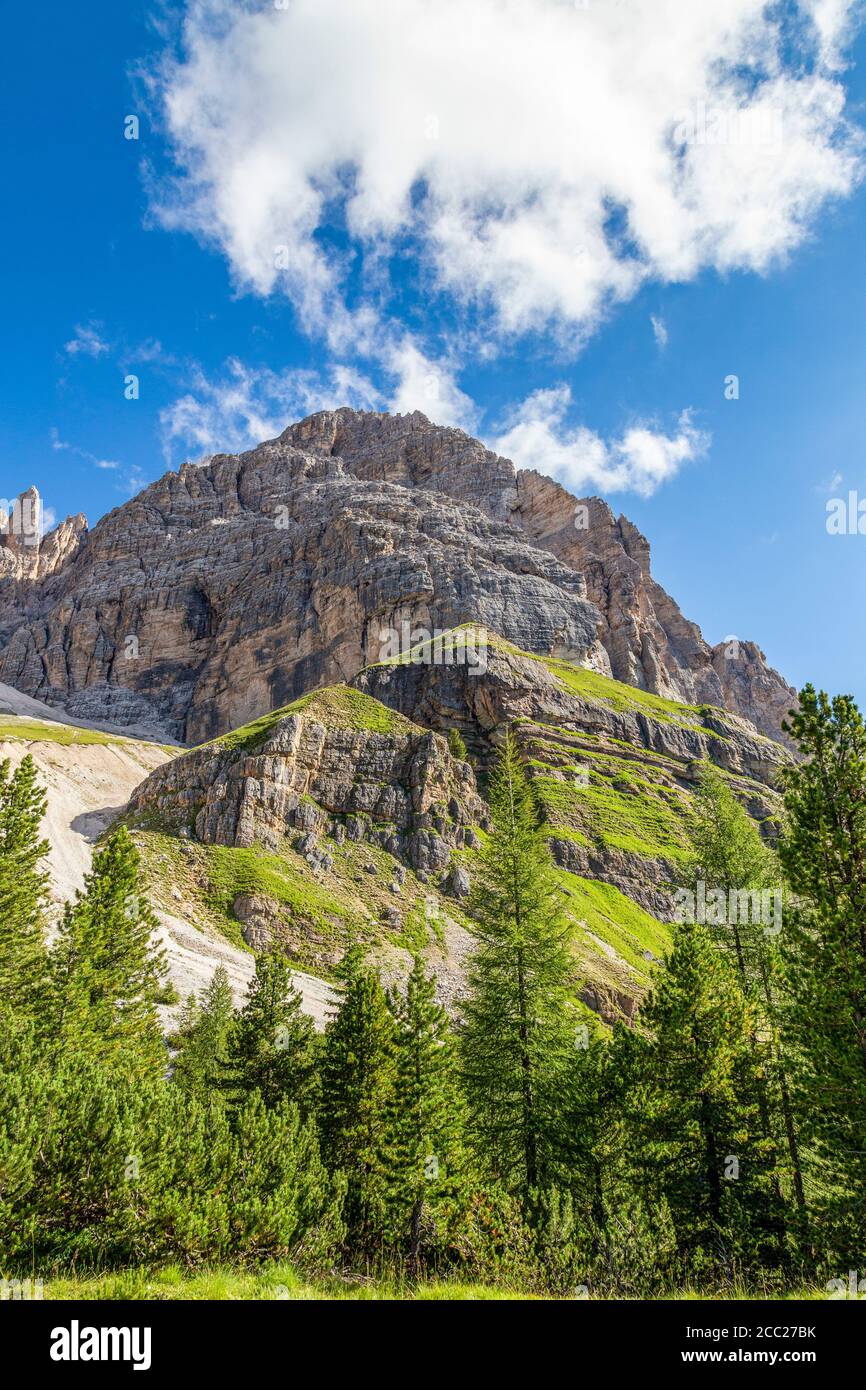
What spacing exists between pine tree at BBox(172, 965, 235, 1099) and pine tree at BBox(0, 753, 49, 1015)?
8736 mm

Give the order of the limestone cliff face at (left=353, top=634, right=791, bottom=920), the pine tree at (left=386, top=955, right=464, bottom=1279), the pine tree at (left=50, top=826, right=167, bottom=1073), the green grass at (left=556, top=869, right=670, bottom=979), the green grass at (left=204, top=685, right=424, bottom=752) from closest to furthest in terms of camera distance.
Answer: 1. the pine tree at (left=386, top=955, right=464, bottom=1279)
2. the pine tree at (left=50, top=826, right=167, bottom=1073)
3. the green grass at (left=556, top=869, right=670, bottom=979)
4. the green grass at (left=204, top=685, right=424, bottom=752)
5. the limestone cliff face at (left=353, top=634, right=791, bottom=920)

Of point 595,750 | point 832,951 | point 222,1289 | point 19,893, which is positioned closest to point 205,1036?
point 19,893

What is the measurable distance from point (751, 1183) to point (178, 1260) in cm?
1680

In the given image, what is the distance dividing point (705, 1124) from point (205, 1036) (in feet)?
97.3

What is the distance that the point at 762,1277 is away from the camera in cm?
1694

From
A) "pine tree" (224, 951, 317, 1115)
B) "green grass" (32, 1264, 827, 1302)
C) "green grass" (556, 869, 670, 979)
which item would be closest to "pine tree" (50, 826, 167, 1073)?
"pine tree" (224, 951, 317, 1115)

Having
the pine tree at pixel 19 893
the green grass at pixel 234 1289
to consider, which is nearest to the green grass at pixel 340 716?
the pine tree at pixel 19 893

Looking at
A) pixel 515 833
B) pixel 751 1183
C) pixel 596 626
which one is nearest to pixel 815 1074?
pixel 751 1183

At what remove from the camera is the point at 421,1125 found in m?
21.0

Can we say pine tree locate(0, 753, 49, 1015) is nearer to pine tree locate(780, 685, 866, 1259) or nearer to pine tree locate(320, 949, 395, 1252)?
pine tree locate(320, 949, 395, 1252)

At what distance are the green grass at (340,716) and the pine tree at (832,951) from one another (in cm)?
7839

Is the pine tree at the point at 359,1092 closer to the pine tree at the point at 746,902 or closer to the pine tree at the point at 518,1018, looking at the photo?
the pine tree at the point at 518,1018

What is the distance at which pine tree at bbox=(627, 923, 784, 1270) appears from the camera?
1950cm

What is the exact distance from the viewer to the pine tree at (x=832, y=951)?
50.0 ft
